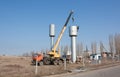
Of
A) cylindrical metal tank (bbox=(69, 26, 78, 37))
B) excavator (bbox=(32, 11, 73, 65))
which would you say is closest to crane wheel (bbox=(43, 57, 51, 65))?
excavator (bbox=(32, 11, 73, 65))

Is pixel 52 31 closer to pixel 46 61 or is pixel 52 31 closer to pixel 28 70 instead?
pixel 46 61

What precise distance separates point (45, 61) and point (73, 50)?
37.3 feet

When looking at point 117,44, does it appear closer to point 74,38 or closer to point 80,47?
point 80,47

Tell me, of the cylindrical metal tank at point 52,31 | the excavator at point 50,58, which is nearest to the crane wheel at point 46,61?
the excavator at point 50,58

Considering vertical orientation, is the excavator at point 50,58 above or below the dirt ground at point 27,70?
above

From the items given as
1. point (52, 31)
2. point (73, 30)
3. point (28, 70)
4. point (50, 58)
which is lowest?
point (28, 70)

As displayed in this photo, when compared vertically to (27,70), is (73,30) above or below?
above

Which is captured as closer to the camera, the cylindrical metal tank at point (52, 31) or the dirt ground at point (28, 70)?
the dirt ground at point (28, 70)

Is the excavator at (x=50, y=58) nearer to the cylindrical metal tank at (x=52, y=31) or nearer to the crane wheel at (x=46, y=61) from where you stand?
the crane wheel at (x=46, y=61)

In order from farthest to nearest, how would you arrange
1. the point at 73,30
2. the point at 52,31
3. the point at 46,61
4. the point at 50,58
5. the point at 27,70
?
1. the point at 73,30
2. the point at 52,31
3. the point at 50,58
4. the point at 46,61
5. the point at 27,70

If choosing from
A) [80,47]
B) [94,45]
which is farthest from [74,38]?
[94,45]

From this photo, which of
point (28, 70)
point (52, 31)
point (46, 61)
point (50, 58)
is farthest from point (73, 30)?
point (28, 70)

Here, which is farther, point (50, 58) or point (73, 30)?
point (73, 30)

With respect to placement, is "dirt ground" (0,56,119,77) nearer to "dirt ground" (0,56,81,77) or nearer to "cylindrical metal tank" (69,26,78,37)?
"dirt ground" (0,56,81,77)
